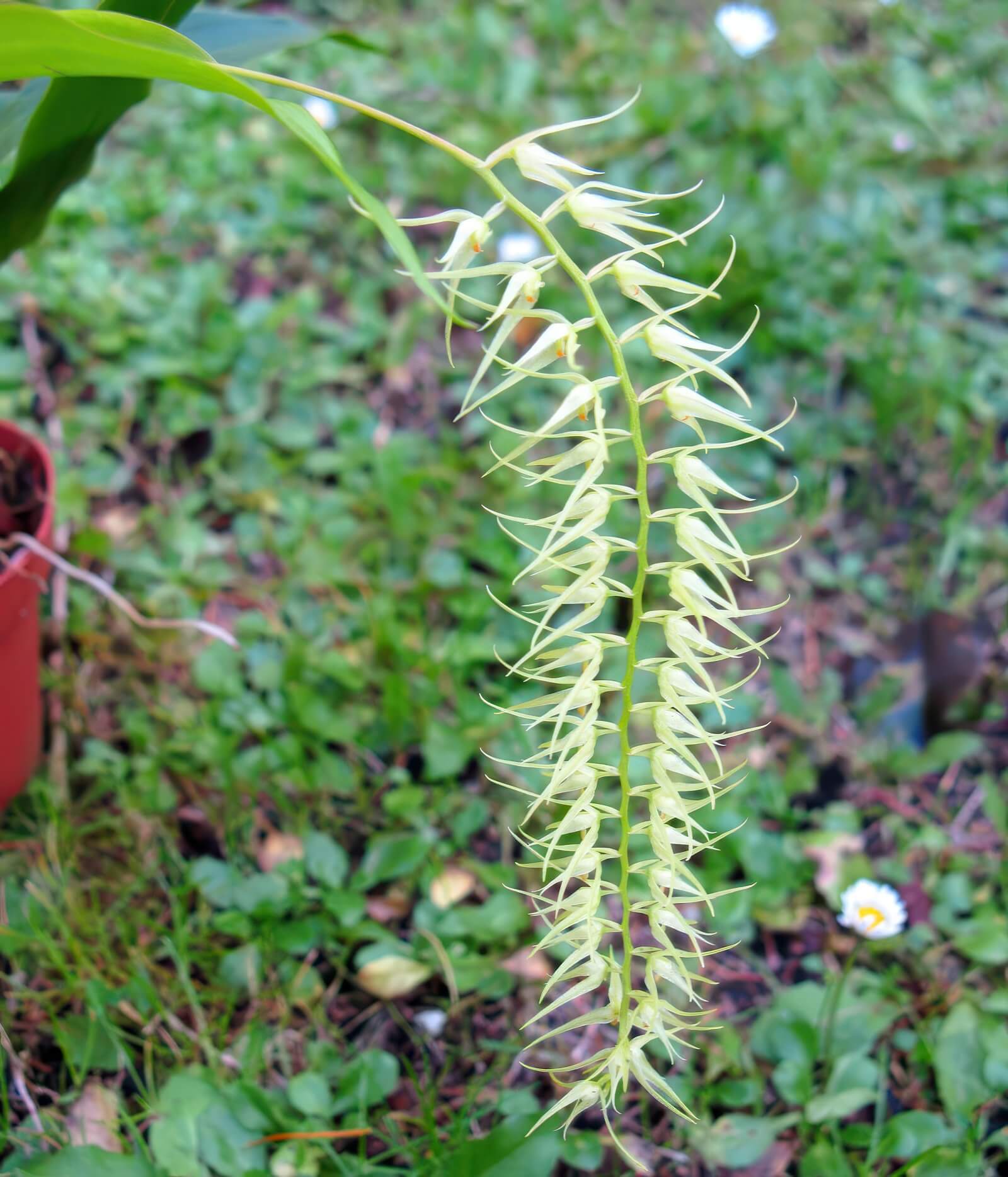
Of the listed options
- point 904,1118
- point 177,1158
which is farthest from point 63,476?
point 904,1118

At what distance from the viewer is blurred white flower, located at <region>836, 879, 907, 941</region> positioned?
48.9 inches

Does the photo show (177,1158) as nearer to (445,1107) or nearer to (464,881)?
(445,1107)

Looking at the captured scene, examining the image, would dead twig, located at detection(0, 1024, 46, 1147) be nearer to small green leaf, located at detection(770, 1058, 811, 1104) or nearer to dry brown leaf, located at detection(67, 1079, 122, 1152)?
dry brown leaf, located at detection(67, 1079, 122, 1152)

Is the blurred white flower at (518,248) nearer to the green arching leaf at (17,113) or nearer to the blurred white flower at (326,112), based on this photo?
the blurred white flower at (326,112)

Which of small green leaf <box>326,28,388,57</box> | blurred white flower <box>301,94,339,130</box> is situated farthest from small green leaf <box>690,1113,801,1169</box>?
blurred white flower <box>301,94,339,130</box>

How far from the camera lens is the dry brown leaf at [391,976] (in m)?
1.24

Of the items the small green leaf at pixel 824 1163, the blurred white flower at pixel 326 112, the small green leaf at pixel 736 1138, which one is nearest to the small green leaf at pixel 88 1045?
the small green leaf at pixel 736 1138

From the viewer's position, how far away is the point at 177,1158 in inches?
40.9

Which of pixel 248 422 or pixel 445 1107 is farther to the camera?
pixel 248 422

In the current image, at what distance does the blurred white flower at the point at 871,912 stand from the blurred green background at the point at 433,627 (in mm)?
84

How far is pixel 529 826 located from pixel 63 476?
944 mm

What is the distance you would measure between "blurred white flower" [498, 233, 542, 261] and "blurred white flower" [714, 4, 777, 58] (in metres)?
0.81

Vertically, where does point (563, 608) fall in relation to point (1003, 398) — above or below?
below

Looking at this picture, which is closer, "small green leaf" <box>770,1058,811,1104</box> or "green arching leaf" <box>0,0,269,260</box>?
"green arching leaf" <box>0,0,269,260</box>
